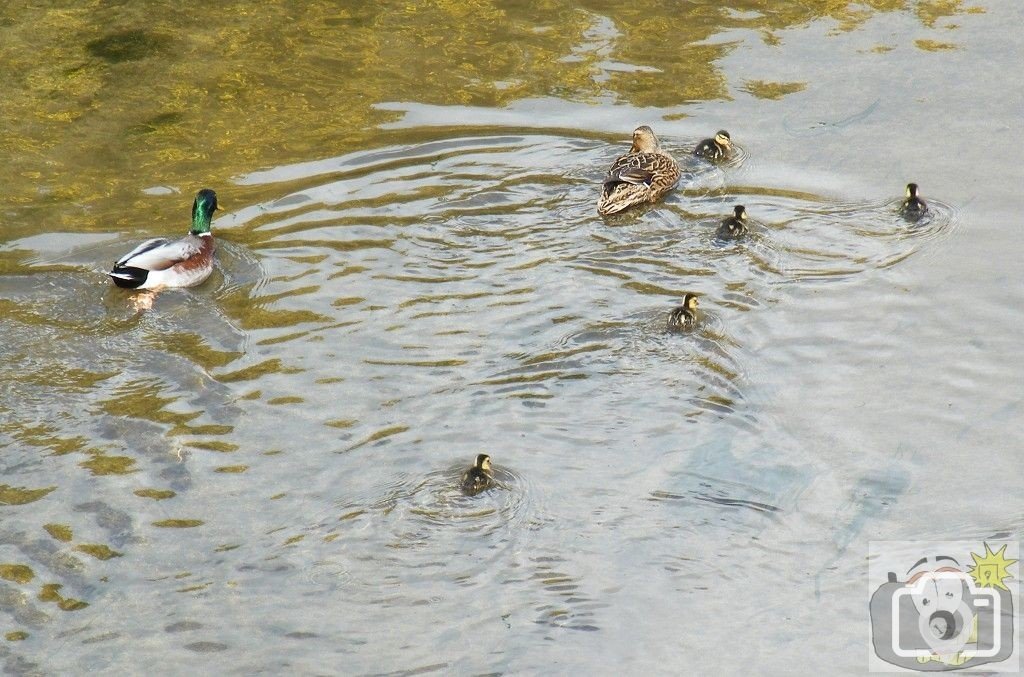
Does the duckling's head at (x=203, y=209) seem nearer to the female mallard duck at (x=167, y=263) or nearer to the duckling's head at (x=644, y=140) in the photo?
the female mallard duck at (x=167, y=263)

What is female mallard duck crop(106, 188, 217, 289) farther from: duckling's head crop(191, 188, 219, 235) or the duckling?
the duckling

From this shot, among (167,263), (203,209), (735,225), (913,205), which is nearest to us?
(167,263)

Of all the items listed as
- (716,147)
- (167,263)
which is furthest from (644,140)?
(167,263)

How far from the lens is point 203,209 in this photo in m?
8.88

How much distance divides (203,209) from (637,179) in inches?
122

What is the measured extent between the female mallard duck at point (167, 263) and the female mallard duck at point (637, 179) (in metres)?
2.85

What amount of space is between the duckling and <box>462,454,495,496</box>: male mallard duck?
3.11m

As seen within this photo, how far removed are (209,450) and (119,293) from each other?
208 centimetres

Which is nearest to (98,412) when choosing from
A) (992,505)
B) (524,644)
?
(524,644)

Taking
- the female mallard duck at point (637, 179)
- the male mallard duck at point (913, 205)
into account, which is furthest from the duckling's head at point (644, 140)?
the male mallard duck at point (913, 205)

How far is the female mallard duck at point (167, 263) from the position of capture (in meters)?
8.12

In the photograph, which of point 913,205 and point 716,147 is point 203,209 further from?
point 913,205

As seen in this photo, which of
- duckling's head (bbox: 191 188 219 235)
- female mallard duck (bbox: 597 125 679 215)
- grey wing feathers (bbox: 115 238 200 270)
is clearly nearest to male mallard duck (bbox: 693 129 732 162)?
female mallard duck (bbox: 597 125 679 215)

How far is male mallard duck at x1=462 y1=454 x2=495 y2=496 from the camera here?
6242 millimetres
